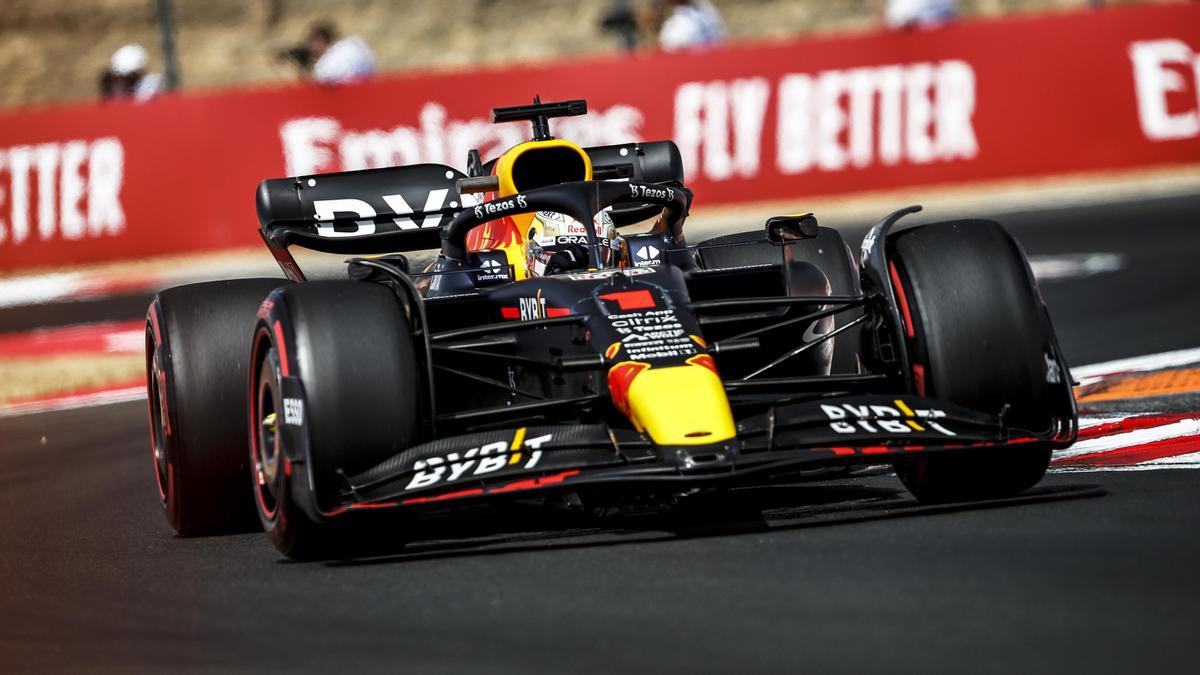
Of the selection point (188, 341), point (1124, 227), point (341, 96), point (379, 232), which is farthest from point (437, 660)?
point (341, 96)

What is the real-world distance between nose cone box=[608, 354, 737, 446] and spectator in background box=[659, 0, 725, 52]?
46.8 feet

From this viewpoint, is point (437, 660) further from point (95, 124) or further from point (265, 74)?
point (265, 74)

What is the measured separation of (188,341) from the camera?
7117mm

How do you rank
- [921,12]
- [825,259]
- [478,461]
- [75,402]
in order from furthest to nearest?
[921,12] → [75,402] → [825,259] → [478,461]

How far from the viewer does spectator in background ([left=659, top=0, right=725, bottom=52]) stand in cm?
2014

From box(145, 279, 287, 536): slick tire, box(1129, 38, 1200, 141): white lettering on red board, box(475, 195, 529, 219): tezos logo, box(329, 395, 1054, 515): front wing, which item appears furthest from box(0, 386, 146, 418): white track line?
box(1129, 38, 1200, 141): white lettering on red board

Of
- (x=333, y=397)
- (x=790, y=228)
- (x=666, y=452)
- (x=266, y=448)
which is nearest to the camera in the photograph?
(x=666, y=452)

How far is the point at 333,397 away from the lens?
602 cm

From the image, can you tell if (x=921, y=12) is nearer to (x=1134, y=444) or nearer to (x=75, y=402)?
(x=75, y=402)

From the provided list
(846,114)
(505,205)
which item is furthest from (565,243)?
(846,114)

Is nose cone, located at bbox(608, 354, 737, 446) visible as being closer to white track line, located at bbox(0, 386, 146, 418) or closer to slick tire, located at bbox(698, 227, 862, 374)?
slick tire, located at bbox(698, 227, 862, 374)

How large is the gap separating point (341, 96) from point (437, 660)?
15.3 m

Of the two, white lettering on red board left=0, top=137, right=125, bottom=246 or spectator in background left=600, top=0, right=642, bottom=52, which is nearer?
white lettering on red board left=0, top=137, right=125, bottom=246

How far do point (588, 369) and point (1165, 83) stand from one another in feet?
47.3
